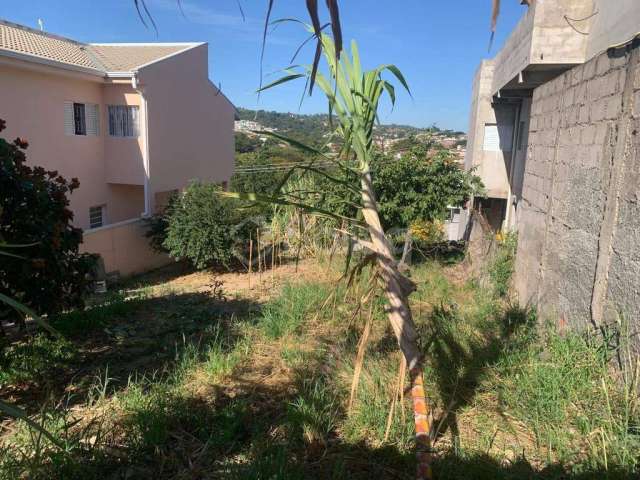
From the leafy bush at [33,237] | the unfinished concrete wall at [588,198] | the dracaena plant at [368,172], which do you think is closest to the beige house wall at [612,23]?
the unfinished concrete wall at [588,198]

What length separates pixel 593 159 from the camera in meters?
3.71

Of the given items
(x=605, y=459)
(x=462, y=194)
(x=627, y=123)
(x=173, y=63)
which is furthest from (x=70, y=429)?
(x=173, y=63)

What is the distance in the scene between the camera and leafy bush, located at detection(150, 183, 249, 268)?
1221 cm

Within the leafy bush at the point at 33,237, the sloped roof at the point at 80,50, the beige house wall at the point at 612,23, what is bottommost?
the leafy bush at the point at 33,237

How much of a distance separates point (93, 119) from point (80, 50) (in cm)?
267

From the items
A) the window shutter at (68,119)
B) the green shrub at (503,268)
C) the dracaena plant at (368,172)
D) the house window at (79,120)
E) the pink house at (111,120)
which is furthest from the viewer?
the house window at (79,120)

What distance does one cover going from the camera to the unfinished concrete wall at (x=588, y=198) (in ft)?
10.0

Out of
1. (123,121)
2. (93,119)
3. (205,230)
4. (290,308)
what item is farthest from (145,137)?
(290,308)

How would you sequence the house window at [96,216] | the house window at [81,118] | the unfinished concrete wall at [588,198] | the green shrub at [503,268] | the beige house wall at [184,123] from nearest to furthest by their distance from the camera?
the unfinished concrete wall at [588,198]
the green shrub at [503,268]
the house window at [81,118]
the house window at [96,216]
the beige house wall at [184,123]

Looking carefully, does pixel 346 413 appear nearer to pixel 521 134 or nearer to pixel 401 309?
pixel 401 309

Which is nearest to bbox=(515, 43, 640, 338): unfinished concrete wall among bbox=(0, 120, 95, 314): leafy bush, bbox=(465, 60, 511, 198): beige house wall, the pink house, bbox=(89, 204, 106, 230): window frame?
bbox=(0, 120, 95, 314): leafy bush

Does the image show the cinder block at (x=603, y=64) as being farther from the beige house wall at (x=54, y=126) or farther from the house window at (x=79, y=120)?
the house window at (x=79, y=120)

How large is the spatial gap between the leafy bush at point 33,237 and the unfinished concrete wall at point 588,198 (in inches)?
163

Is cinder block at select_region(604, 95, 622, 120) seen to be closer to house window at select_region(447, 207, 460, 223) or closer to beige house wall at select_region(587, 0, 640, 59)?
beige house wall at select_region(587, 0, 640, 59)
